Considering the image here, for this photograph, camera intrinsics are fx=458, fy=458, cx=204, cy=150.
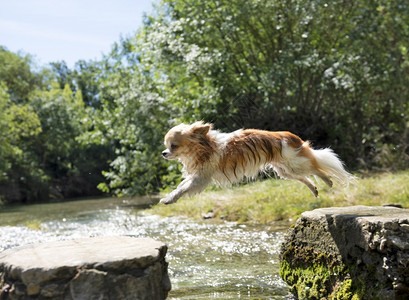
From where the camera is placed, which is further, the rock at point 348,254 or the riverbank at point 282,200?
the riverbank at point 282,200

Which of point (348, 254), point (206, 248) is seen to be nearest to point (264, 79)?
point (206, 248)

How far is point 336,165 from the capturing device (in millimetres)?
6418

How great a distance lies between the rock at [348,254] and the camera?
404cm

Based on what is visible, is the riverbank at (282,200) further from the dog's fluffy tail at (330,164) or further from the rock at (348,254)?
the rock at (348,254)

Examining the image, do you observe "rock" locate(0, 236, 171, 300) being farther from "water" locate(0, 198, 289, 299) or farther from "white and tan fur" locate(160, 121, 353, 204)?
"white and tan fur" locate(160, 121, 353, 204)

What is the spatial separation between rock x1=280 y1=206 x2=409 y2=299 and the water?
379 millimetres

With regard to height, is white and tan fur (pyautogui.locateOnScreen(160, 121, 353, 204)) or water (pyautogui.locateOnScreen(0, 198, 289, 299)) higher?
white and tan fur (pyautogui.locateOnScreen(160, 121, 353, 204))

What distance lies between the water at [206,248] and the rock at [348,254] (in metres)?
0.38

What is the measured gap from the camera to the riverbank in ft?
32.9

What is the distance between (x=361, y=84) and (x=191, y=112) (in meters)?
6.10

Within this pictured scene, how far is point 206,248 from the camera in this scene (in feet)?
25.1

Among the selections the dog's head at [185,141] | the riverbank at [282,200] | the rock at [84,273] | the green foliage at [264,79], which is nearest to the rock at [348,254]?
the dog's head at [185,141]

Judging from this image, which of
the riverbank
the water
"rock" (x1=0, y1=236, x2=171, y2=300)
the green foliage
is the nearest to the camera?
"rock" (x1=0, y1=236, x2=171, y2=300)

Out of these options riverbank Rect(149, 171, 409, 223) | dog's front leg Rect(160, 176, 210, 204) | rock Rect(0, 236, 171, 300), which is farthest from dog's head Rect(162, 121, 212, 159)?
riverbank Rect(149, 171, 409, 223)
